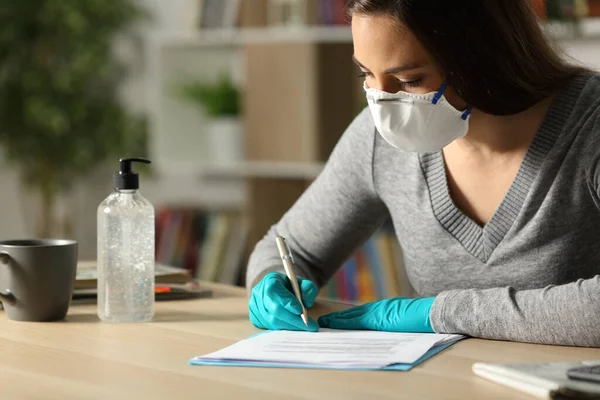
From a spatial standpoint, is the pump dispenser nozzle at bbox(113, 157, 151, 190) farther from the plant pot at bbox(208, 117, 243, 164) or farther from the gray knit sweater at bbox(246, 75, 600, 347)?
the plant pot at bbox(208, 117, 243, 164)

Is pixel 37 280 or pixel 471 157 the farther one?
pixel 471 157

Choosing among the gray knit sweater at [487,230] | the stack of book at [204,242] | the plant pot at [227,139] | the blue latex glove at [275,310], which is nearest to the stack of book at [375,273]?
the stack of book at [204,242]

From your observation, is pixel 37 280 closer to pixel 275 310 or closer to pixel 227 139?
pixel 275 310

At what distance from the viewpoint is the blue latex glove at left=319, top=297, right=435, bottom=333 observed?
3.98 ft

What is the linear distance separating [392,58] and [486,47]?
0.15m

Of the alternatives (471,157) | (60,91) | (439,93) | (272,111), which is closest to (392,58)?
(439,93)

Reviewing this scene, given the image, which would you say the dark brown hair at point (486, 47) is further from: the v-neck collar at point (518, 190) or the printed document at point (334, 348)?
the printed document at point (334, 348)

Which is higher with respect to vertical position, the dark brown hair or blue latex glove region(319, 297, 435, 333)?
the dark brown hair

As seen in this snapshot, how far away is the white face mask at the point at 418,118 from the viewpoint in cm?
142

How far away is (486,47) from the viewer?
4.60ft

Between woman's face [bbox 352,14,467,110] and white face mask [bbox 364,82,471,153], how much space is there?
0.01m

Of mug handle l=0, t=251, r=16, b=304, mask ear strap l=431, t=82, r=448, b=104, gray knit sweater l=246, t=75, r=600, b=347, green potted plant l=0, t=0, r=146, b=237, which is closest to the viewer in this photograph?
gray knit sweater l=246, t=75, r=600, b=347

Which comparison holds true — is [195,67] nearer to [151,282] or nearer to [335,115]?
[335,115]

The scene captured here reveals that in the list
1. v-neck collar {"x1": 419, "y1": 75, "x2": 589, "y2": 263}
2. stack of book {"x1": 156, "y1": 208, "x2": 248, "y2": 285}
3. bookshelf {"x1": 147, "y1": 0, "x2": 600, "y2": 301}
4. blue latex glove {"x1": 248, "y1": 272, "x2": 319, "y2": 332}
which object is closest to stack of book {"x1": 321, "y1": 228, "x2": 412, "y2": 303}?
bookshelf {"x1": 147, "y1": 0, "x2": 600, "y2": 301}
